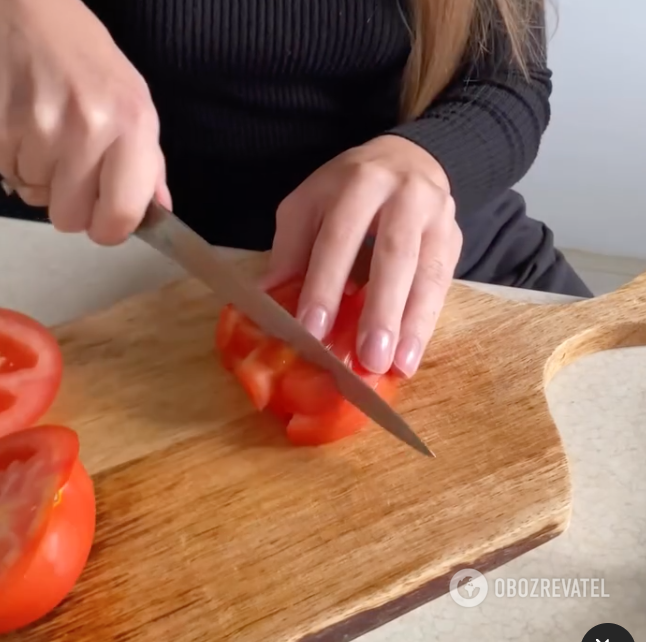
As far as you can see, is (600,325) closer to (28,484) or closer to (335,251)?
(335,251)

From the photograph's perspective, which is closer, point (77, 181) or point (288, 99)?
point (77, 181)

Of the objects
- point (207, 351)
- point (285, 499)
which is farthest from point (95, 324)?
point (285, 499)

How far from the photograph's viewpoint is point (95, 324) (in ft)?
2.85

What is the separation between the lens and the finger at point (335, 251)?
78cm

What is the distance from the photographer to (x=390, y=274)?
2.56ft

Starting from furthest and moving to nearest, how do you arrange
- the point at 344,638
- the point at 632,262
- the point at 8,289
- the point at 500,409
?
1. the point at 632,262
2. the point at 8,289
3. the point at 500,409
4. the point at 344,638

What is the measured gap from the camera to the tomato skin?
60cm

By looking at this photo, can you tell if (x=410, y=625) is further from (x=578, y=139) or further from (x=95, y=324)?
(x=578, y=139)

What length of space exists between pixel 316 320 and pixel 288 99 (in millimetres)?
392

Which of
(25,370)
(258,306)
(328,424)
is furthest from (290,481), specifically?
(25,370)

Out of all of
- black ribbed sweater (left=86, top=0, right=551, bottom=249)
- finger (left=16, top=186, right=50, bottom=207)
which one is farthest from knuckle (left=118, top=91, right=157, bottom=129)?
black ribbed sweater (left=86, top=0, right=551, bottom=249)

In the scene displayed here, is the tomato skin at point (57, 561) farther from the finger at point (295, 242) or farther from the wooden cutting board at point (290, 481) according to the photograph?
the finger at point (295, 242)

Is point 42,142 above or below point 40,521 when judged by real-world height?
above

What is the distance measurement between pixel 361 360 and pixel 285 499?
0.14 meters
